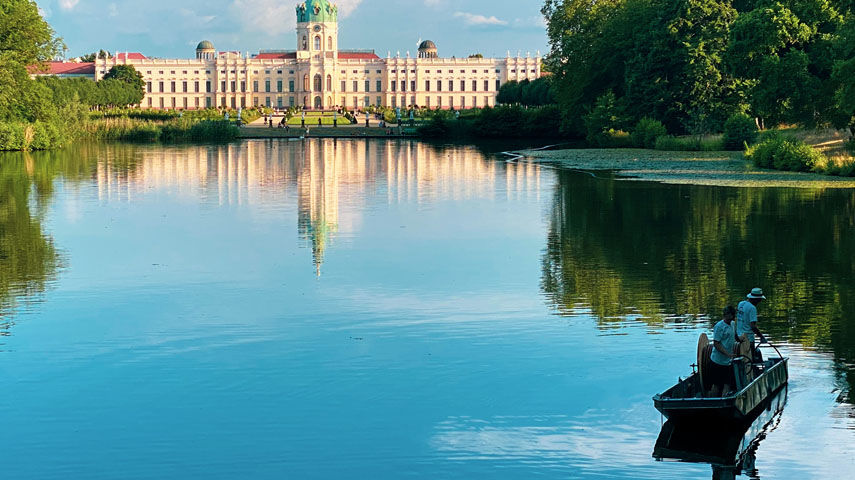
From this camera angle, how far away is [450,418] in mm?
10633

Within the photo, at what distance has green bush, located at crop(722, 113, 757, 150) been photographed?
4778 centimetres

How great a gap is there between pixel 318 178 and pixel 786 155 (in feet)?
48.0

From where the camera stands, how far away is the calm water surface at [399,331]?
984 centimetres

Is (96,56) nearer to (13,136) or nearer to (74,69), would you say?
(74,69)

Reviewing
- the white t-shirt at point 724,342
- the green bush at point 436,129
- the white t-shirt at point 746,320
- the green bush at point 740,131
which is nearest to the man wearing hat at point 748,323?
the white t-shirt at point 746,320

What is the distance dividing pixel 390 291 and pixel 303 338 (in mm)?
Answer: 3121

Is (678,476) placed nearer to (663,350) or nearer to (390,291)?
(663,350)

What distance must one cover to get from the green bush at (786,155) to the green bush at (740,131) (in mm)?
7000

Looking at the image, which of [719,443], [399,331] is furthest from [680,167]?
[719,443]

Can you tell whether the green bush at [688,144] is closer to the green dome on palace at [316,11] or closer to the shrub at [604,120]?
the shrub at [604,120]

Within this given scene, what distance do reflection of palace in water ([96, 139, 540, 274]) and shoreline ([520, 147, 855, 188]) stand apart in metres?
2.48

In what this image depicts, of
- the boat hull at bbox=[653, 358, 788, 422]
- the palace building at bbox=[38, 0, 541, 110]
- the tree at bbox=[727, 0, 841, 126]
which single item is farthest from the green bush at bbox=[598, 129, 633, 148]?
the palace building at bbox=[38, 0, 541, 110]

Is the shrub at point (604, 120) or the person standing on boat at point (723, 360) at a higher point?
the shrub at point (604, 120)

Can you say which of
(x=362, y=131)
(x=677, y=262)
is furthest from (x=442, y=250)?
(x=362, y=131)
